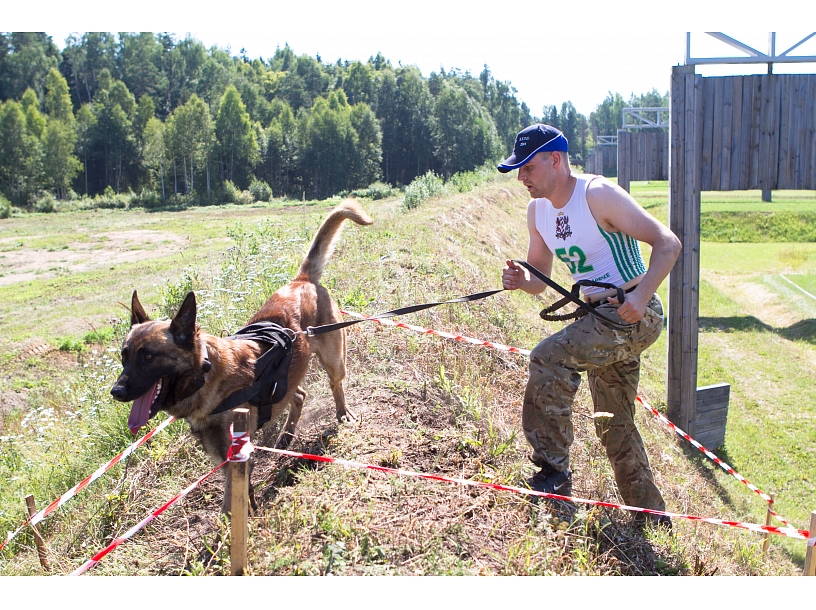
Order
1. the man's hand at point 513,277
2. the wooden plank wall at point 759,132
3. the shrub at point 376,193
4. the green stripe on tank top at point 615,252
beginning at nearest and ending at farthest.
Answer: the green stripe on tank top at point 615,252, the man's hand at point 513,277, the wooden plank wall at point 759,132, the shrub at point 376,193

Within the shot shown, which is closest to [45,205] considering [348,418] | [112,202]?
[112,202]

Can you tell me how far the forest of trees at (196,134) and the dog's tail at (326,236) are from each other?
5957cm

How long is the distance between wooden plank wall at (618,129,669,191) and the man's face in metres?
11.8

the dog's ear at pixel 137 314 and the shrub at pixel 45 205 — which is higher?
the shrub at pixel 45 205

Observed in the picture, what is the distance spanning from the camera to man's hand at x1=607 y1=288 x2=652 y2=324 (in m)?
3.60

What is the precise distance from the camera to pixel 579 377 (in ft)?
13.3

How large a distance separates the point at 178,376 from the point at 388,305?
4.02 meters

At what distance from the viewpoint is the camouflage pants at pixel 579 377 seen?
12.6 ft

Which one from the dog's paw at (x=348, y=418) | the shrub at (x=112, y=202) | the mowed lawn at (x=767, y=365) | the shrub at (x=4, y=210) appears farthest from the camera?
the shrub at (x=112, y=202)

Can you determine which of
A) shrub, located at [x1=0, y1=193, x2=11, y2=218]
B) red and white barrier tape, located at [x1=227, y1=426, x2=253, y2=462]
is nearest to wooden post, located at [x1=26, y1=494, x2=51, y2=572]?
red and white barrier tape, located at [x1=227, y1=426, x2=253, y2=462]

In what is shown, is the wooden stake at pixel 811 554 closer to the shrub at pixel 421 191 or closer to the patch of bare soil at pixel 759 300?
the patch of bare soil at pixel 759 300

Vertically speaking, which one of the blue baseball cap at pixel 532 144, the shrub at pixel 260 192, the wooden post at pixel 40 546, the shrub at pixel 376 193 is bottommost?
the wooden post at pixel 40 546

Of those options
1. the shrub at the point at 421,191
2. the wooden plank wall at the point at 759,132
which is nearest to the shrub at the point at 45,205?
the shrub at the point at 421,191

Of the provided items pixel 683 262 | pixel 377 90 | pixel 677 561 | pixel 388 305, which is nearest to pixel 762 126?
pixel 683 262
